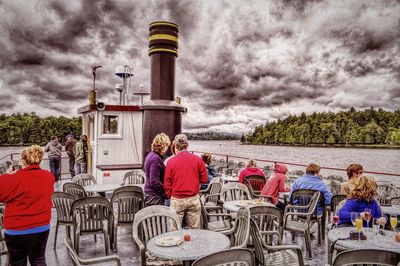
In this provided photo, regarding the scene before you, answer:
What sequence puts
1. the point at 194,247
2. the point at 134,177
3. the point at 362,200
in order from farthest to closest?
the point at 134,177 → the point at 362,200 → the point at 194,247

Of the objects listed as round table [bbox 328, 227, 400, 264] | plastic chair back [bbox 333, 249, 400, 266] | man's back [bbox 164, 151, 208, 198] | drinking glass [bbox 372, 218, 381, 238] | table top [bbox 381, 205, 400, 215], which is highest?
man's back [bbox 164, 151, 208, 198]

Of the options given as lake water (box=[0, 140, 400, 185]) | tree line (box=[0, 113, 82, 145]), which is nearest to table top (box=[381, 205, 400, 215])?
lake water (box=[0, 140, 400, 185])

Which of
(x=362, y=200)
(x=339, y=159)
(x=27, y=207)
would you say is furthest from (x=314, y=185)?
(x=339, y=159)

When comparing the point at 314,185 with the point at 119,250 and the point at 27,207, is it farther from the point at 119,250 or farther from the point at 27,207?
the point at 27,207

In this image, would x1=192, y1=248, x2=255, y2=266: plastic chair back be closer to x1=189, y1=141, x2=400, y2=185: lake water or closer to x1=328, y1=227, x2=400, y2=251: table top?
x1=328, y1=227, x2=400, y2=251: table top

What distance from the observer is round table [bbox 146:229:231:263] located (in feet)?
8.82

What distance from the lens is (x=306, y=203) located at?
518 centimetres

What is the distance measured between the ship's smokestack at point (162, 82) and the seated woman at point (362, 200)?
3.27 meters

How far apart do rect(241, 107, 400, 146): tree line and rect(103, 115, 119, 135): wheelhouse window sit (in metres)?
78.9

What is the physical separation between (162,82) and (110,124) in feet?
12.7

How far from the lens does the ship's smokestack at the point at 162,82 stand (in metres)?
5.77

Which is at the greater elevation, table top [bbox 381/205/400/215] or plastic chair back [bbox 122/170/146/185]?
plastic chair back [bbox 122/170/146/185]

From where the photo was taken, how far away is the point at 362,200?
363cm

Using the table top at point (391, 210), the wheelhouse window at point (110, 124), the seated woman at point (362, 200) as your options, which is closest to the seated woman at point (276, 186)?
the table top at point (391, 210)
